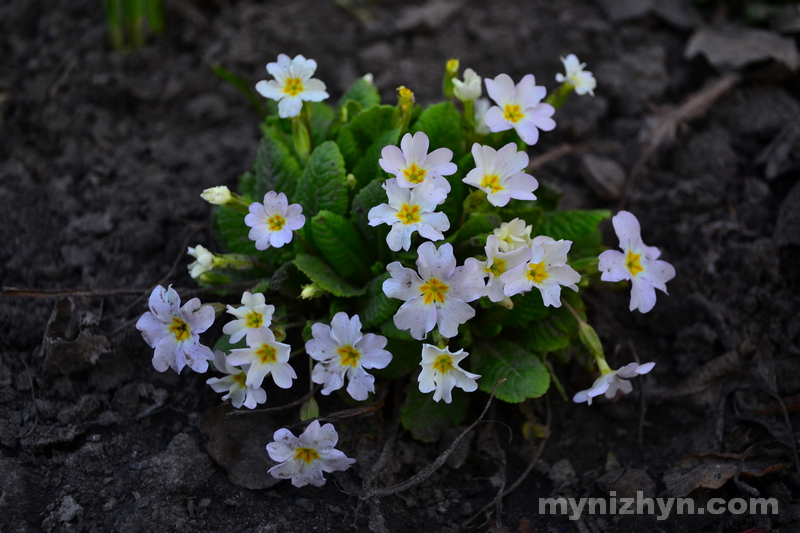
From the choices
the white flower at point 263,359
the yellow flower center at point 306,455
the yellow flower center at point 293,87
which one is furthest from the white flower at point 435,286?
the yellow flower center at point 293,87

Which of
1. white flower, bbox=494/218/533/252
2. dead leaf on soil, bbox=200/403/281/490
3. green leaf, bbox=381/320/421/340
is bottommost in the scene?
dead leaf on soil, bbox=200/403/281/490

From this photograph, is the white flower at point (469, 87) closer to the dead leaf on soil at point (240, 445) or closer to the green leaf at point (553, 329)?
the green leaf at point (553, 329)

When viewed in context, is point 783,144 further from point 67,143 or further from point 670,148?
point 67,143

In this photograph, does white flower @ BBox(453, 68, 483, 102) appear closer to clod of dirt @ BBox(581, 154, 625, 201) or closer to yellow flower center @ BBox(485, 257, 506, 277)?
yellow flower center @ BBox(485, 257, 506, 277)

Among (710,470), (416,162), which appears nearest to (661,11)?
(416,162)

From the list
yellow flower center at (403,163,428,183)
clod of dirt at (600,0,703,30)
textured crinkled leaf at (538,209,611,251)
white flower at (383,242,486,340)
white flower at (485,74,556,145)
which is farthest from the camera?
clod of dirt at (600,0,703,30)

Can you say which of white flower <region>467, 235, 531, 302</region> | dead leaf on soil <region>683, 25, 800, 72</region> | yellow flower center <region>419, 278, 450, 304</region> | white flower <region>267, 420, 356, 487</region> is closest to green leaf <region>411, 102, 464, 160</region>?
white flower <region>467, 235, 531, 302</region>

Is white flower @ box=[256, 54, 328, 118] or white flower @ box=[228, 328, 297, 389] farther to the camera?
white flower @ box=[256, 54, 328, 118]
